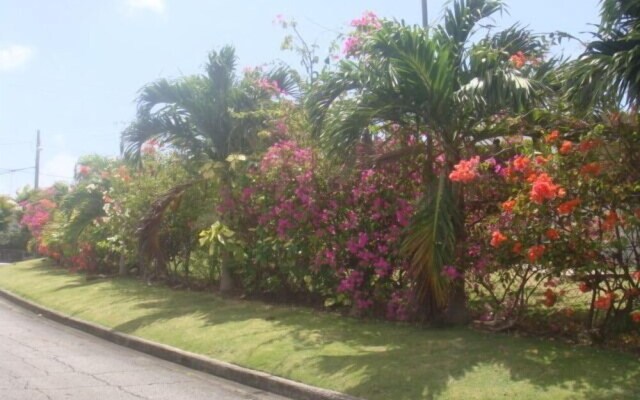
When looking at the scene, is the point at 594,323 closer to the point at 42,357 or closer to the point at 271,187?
the point at 271,187

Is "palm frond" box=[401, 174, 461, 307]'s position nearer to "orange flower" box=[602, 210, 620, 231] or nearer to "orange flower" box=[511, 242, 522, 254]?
"orange flower" box=[511, 242, 522, 254]

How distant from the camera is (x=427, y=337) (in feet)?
27.0

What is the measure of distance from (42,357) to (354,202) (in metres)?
4.94

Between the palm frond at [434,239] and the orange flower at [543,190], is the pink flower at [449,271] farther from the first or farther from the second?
the orange flower at [543,190]

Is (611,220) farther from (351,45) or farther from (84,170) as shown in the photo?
(84,170)

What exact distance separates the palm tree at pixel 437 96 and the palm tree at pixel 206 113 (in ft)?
A: 15.6

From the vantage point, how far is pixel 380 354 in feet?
25.2

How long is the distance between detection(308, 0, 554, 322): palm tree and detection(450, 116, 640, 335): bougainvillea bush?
69 centimetres

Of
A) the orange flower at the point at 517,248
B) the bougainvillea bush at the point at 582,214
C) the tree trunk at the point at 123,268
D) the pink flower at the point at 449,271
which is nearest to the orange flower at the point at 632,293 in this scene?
the bougainvillea bush at the point at 582,214

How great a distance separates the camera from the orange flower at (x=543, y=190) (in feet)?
21.0

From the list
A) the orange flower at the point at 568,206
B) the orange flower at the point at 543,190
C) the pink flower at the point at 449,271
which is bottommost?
the pink flower at the point at 449,271

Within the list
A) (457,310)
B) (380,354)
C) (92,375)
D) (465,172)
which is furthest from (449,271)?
(92,375)

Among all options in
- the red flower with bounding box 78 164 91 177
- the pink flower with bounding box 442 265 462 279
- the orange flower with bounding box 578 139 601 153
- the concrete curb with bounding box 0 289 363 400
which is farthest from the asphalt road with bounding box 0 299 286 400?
the red flower with bounding box 78 164 91 177

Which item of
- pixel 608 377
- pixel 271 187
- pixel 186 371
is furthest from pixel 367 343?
pixel 271 187
